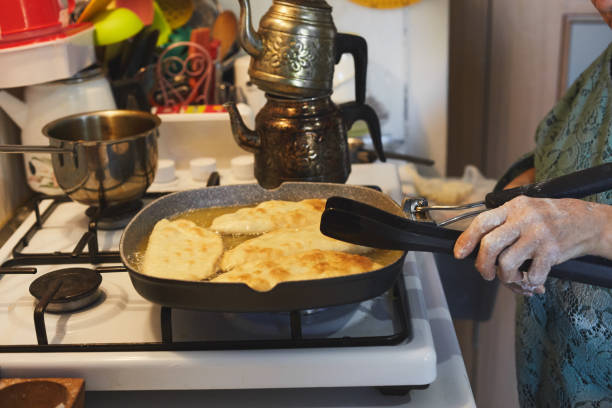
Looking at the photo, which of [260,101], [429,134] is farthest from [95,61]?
[429,134]

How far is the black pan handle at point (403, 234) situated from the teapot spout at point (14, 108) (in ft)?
2.53

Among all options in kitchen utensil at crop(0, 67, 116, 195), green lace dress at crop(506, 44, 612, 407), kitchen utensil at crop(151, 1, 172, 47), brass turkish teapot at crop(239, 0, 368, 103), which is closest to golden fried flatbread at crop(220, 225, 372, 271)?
brass turkish teapot at crop(239, 0, 368, 103)

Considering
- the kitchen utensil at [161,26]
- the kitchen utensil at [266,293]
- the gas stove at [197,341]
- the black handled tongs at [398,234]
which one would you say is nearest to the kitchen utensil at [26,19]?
the kitchen utensil at [161,26]

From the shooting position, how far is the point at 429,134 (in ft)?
5.76

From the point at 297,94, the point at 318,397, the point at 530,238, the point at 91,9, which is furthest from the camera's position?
the point at 91,9

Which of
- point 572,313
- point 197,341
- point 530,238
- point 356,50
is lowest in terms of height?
point 572,313

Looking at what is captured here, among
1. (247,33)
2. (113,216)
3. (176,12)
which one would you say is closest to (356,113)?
(247,33)

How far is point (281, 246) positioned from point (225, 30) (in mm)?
882

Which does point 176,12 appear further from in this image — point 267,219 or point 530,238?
point 530,238

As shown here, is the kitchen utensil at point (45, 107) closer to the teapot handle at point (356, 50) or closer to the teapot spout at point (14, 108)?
the teapot spout at point (14, 108)

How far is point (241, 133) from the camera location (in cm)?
106

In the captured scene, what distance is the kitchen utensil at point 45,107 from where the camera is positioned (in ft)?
3.94

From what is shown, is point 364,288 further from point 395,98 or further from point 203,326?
point 395,98

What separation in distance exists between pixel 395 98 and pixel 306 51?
76 centimetres
